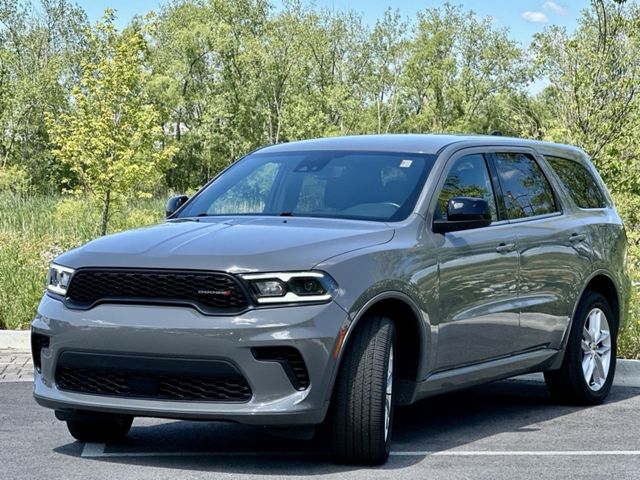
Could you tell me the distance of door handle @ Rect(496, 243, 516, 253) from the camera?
7.75 meters

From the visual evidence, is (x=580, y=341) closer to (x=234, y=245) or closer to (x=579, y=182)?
(x=579, y=182)

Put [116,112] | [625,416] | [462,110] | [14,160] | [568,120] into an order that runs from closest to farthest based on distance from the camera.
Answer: [625,416], [568,120], [116,112], [14,160], [462,110]

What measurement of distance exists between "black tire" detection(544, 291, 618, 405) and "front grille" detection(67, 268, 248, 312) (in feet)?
12.1

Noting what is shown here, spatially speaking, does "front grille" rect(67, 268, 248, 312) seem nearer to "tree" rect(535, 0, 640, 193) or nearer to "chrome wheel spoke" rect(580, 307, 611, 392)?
"chrome wheel spoke" rect(580, 307, 611, 392)

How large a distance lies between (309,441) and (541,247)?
7.06ft

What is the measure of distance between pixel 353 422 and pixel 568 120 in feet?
51.8

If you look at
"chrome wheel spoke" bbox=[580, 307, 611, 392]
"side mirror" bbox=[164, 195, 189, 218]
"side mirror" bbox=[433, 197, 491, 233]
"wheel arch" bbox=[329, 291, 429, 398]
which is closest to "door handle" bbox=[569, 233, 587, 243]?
"chrome wheel spoke" bbox=[580, 307, 611, 392]

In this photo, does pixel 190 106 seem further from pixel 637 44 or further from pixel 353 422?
pixel 353 422

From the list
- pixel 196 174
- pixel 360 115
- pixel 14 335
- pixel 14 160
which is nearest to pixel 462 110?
pixel 360 115

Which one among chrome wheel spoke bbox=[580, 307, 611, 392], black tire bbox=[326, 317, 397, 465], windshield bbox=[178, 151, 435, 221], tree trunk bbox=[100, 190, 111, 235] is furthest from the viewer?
tree trunk bbox=[100, 190, 111, 235]

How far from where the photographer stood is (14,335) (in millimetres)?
12250

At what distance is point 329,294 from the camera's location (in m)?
6.09

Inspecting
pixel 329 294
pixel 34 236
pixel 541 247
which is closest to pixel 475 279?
pixel 541 247

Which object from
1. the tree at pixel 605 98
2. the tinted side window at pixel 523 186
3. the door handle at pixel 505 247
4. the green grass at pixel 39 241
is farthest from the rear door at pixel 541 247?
the tree at pixel 605 98
